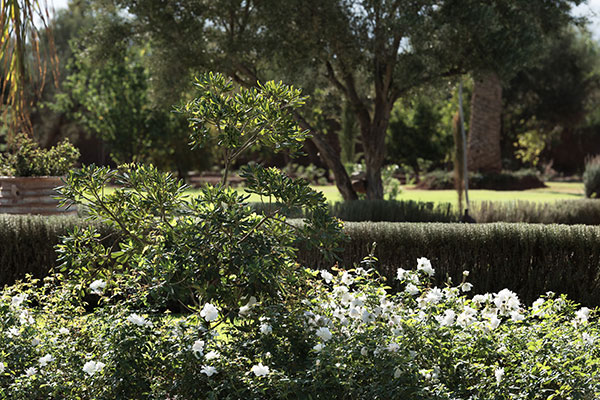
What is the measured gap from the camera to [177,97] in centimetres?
1234

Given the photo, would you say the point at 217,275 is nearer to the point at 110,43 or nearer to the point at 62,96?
the point at 110,43

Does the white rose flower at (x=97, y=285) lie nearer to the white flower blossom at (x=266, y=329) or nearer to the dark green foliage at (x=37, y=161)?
the white flower blossom at (x=266, y=329)

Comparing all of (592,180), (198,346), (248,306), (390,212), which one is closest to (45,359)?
(198,346)

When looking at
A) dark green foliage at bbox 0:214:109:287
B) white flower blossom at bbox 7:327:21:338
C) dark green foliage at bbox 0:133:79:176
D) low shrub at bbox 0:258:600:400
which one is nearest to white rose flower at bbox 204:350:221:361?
low shrub at bbox 0:258:600:400

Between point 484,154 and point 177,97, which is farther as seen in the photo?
point 484,154

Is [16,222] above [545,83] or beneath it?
beneath

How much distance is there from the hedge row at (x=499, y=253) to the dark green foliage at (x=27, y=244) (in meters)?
0.23

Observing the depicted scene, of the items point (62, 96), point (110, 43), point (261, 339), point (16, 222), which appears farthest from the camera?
point (62, 96)

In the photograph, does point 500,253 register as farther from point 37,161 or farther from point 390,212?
point 37,161

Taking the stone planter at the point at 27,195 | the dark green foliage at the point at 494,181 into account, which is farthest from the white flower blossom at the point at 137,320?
the dark green foliage at the point at 494,181

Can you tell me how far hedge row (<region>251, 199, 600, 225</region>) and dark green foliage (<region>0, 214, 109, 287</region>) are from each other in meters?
3.25

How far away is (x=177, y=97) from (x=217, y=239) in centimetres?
938

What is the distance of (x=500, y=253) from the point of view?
21.8 feet

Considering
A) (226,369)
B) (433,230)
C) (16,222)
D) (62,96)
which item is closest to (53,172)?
(16,222)
